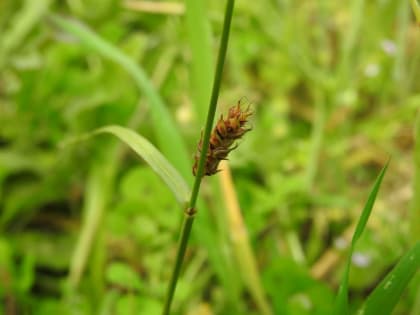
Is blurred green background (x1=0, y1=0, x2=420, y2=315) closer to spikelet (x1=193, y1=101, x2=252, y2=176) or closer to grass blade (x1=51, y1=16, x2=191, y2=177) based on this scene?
grass blade (x1=51, y1=16, x2=191, y2=177)

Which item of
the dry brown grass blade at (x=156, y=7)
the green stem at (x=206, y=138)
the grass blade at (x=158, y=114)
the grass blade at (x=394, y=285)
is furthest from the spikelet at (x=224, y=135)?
the dry brown grass blade at (x=156, y=7)

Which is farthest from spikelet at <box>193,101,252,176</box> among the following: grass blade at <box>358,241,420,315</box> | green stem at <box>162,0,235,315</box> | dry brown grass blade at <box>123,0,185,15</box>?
dry brown grass blade at <box>123,0,185,15</box>

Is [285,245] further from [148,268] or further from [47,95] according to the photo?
[47,95]

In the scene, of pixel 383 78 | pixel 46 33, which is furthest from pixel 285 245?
pixel 46 33

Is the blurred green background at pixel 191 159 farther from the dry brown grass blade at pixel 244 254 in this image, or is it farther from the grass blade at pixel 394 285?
the grass blade at pixel 394 285

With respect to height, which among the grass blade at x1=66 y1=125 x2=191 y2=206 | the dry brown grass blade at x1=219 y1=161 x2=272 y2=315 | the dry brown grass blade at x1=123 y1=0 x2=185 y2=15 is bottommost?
the dry brown grass blade at x1=219 y1=161 x2=272 y2=315

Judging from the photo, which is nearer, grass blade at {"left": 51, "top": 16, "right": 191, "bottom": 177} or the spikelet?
the spikelet
